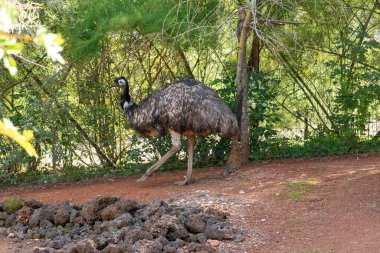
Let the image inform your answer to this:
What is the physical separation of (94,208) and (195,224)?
46.2 inches

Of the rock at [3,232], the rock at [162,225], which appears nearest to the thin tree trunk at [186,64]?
the rock at [3,232]

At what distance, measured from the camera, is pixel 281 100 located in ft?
33.3

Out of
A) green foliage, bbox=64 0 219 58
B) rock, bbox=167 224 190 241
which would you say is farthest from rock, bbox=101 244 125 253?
green foliage, bbox=64 0 219 58

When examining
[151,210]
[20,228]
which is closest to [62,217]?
[20,228]

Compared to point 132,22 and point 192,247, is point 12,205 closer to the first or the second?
point 192,247

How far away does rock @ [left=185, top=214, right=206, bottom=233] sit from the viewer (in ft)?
19.3

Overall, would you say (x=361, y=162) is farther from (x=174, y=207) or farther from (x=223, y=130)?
(x=174, y=207)

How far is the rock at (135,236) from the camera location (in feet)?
18.5

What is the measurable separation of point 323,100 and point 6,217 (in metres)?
5.25

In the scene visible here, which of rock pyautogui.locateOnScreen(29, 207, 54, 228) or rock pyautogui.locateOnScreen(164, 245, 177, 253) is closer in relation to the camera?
rock pyautogui.locateOnScreen(164, 245, 177, 253)

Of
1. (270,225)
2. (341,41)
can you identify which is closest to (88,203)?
(270,225)

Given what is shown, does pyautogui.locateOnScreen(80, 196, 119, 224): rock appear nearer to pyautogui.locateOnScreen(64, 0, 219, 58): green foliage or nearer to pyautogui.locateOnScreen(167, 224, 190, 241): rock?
pyautogui.locateOnScreen(167, 224, 190, 241): rock

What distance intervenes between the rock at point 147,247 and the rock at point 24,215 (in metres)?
1.81

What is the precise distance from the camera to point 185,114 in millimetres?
7984
